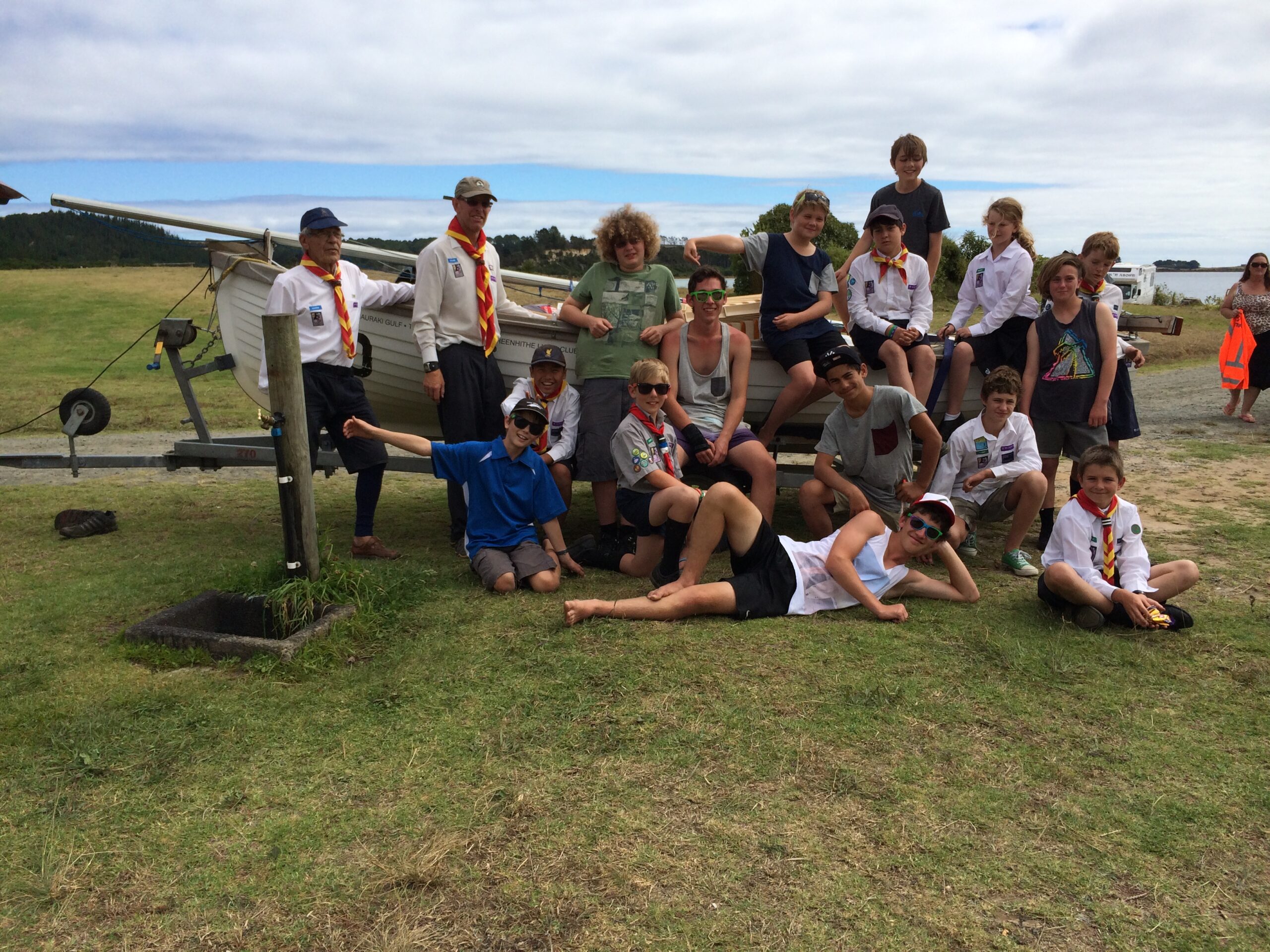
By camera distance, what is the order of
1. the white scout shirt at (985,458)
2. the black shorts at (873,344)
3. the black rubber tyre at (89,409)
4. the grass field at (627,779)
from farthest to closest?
the black rubber tyre at (89,409) → the black shorts at (873,344) → the white scout shirt at (985,458) → the grass field at (627,779)

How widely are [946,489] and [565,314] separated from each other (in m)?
2.35

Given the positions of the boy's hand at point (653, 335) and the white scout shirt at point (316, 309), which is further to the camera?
the boy's hand at point (653, 335)

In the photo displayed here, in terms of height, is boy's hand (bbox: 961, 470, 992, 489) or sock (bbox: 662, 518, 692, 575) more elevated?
boy's hand (bbox: 961, 470, 992, 489)

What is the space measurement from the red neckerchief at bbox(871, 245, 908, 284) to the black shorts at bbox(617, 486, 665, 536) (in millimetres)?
1986

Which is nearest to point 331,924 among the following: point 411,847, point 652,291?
point 411,847

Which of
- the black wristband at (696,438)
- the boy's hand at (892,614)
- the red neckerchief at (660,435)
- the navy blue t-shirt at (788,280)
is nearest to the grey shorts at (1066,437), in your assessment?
the navy blue t-shirt at (788,280)

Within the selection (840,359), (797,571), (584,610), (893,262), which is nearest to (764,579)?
(797,571)

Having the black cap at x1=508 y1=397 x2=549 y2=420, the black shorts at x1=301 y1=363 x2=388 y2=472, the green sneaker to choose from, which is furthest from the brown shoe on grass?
the green sneaker

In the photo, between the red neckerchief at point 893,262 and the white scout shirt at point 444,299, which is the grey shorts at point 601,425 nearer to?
the white scout shirt at point 444,299

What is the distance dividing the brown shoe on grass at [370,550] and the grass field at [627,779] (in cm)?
60

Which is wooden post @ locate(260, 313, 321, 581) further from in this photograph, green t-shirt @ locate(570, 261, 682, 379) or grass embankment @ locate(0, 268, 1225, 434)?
grass embankment @ locate(0, 268, 1225, 434)

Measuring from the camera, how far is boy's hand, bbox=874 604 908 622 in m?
4.36

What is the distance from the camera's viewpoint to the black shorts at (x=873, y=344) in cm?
571

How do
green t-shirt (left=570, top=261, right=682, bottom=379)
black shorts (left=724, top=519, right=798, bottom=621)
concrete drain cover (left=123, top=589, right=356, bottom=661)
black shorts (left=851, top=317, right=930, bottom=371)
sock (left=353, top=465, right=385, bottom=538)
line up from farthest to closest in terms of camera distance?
black shorts (left=851, top=317, right=930, bottom=371) < sock (left=353, top=465, right=385, bottom=538) < green t-shirt (left=570, top=261, right=682, bottom=379) < black shorts (left=724, top=519, right=798, bottom=621) < concrete drain cover (left=123, top=589, right=356, bottom=661)
